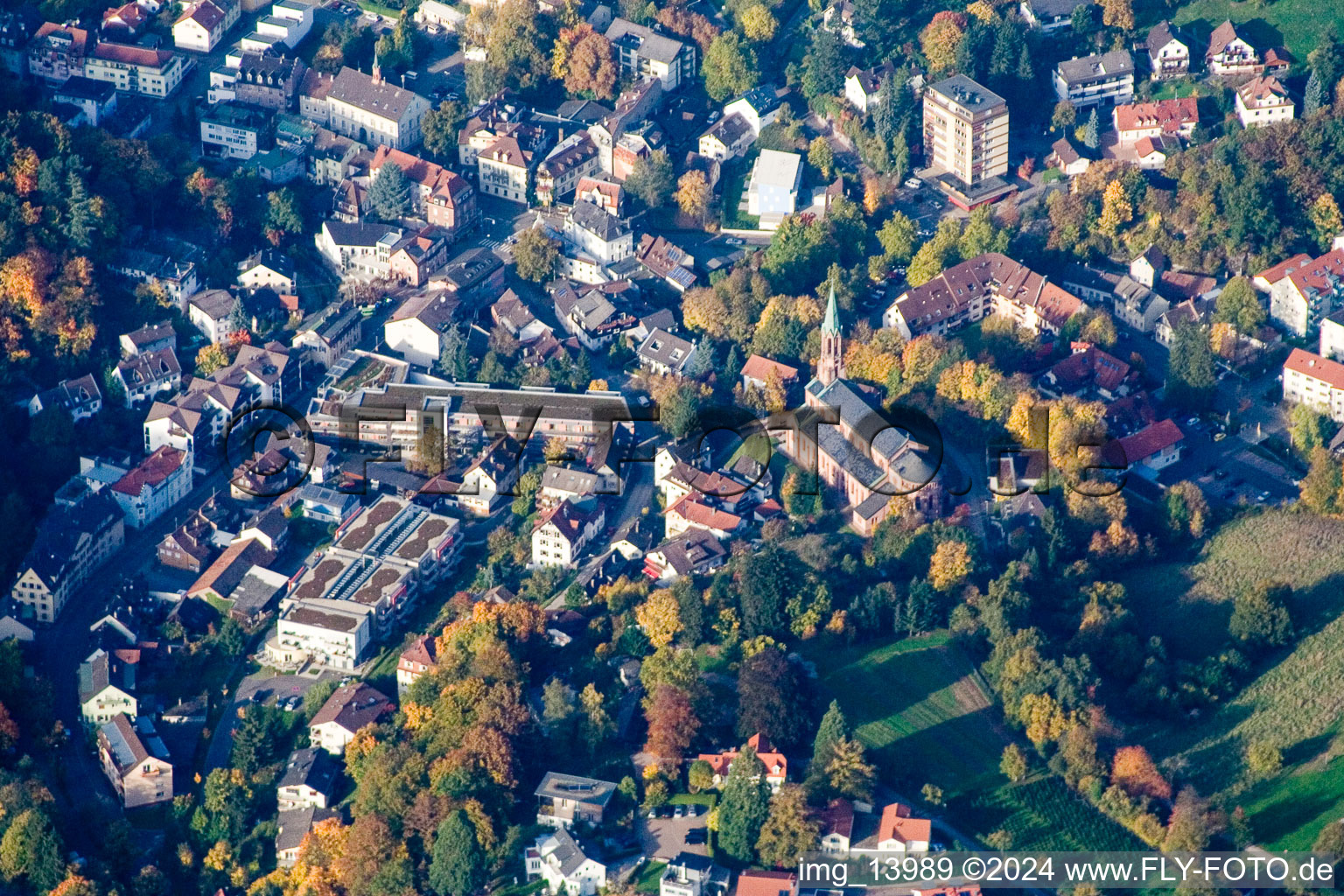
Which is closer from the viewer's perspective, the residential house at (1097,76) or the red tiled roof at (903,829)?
the red tiled roof at (903,829)

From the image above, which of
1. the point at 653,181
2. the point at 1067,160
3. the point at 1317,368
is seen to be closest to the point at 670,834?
the point at 1317,368

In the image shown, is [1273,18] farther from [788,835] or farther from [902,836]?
[788,835]

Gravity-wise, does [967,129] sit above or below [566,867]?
above

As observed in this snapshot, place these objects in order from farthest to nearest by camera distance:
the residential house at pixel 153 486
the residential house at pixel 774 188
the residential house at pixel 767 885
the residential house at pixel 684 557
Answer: the residential house at pixel 774 188 < the residential house at pixel 153 486 < the residential house at pixel 684 557 < the residential house at pixel 767 885

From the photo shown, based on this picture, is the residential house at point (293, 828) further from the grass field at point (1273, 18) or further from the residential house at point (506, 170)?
the grass field at point (1273, 18)

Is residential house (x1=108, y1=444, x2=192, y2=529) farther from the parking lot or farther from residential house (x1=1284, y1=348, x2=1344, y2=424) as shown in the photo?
residential house (x1=1284, y1=348, x2=1344, y2=424)

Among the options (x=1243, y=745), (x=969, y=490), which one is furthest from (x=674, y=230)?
(x=1243, y=745)

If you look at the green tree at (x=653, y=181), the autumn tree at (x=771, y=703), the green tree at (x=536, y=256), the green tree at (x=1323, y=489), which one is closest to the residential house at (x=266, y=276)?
the green tree at (x=536, y=256)

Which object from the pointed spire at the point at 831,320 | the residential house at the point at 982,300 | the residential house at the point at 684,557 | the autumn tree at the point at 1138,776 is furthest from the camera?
the residential house at the point at 982,300
